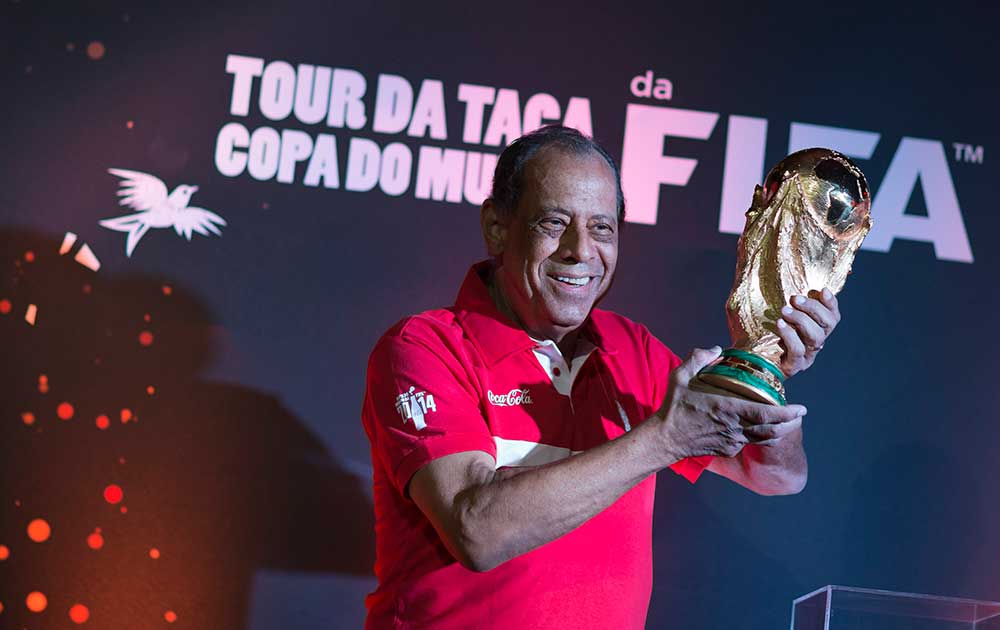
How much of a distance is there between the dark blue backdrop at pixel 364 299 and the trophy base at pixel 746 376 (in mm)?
1057

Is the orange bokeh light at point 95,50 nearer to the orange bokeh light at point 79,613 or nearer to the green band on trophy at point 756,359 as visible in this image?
the orange bokeh light at point 79,613

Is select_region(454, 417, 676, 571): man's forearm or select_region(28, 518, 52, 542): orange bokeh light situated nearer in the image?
select_region(454, 417, 676, 571): man's forearm

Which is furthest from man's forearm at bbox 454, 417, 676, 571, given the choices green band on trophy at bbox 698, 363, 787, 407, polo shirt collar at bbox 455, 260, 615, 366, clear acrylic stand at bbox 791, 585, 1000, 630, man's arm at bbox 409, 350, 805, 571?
clear acrylic stand at bbox 791, 585, 1000, 630

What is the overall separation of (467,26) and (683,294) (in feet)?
2.79

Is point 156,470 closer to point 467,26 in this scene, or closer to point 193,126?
point 193,126

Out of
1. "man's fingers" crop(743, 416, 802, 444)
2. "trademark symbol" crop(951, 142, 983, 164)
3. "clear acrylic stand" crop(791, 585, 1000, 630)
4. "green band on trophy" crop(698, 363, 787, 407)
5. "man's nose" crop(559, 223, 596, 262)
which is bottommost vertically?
"clear acrylic stand" crop(791, 585, 1000, 630)

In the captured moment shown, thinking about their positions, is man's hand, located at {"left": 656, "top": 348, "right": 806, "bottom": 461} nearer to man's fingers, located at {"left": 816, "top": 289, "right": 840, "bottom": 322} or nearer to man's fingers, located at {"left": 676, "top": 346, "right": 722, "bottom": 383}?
man's fingers, located at {"left": 676, "top": 346, "right": 722, "bottom": 383}

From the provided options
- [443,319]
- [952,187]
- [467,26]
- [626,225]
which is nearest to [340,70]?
[467,26]

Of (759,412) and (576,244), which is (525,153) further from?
(759,412)

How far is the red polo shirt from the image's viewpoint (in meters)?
1.66

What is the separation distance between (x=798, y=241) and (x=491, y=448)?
587 mm

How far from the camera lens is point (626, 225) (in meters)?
2.56

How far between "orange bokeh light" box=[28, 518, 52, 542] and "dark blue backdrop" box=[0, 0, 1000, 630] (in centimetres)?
2

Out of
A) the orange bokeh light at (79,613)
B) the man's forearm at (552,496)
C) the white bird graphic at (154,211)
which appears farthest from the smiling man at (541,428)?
the orange bokeh light at (79,613)
